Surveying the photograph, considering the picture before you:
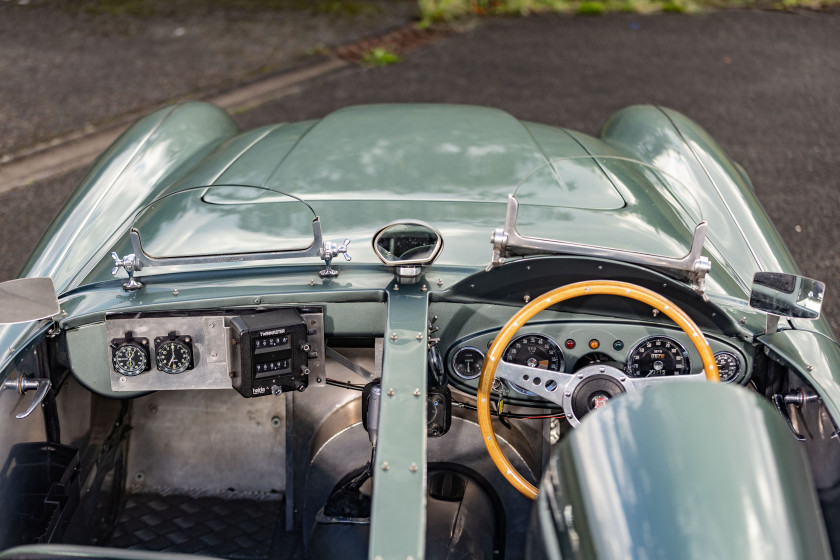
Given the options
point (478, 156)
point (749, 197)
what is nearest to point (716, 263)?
point (749, 197)

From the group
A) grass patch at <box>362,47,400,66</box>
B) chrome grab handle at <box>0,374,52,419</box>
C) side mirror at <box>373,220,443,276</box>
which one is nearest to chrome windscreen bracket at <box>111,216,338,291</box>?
side mirror at <box>373,220,443,276</box>

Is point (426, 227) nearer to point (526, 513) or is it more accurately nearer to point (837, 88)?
point (526, 513)

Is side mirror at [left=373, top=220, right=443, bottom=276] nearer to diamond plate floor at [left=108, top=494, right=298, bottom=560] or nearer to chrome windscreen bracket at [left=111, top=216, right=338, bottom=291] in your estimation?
chrome windscreen bracket at [left=111, top=216, right=338, bottom=291]

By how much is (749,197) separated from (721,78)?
383 cm

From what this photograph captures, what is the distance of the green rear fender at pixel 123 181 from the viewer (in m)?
2.92

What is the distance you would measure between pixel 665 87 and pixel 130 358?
5.18 meters

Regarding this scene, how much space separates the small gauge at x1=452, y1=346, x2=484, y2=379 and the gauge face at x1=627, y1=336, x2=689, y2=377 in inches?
16.4

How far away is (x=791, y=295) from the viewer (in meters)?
2.24

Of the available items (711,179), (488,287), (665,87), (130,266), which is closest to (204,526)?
(130,266)

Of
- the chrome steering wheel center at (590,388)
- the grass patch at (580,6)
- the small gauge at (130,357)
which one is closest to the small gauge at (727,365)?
the chrome steering wheel center at (590,388)

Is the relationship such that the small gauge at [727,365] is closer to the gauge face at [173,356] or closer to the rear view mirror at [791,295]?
the rear view mirror at [791,295]

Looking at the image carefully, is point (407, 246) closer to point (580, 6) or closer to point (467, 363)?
point (467, 363)

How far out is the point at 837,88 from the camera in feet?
22.0

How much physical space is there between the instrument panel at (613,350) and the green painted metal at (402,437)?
22 cm
